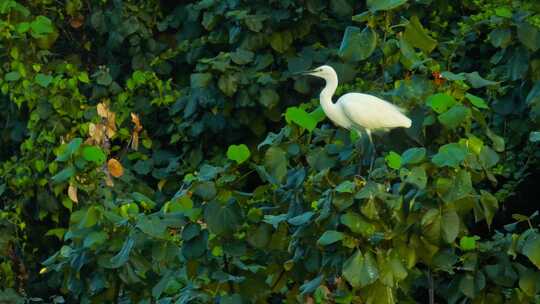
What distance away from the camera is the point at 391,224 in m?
5.94

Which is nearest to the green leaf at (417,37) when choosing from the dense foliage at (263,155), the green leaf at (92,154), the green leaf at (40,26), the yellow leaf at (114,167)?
the dense foliage at (263,155)

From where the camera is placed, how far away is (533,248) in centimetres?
581

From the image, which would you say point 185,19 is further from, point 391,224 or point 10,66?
point 391,224

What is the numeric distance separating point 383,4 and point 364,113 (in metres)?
0.44

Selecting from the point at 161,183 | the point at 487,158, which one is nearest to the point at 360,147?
the point at 487,158

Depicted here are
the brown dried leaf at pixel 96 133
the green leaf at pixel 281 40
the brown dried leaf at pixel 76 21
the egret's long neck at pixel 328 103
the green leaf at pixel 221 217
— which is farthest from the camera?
the brown dried leaf at pixel 76 21

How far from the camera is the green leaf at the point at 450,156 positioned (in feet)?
19.2

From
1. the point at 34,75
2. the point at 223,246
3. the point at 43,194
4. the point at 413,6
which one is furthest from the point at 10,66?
the point at 223,246

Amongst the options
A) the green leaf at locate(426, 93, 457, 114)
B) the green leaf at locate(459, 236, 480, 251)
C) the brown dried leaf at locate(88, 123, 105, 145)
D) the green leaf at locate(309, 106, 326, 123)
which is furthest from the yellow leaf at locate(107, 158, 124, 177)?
the green leaf at locate(459, 236, 480, 251)

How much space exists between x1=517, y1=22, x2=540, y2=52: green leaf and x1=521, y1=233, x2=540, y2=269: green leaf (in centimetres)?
192

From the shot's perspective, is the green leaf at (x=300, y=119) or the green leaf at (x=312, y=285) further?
the green leaf at (x=300, y=119)

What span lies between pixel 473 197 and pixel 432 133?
48 cm

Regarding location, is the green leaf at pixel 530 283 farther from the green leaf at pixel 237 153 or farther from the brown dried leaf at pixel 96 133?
the brown dried leaf at pixel 96 133

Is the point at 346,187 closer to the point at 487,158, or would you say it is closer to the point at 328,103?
the point at 487,158
